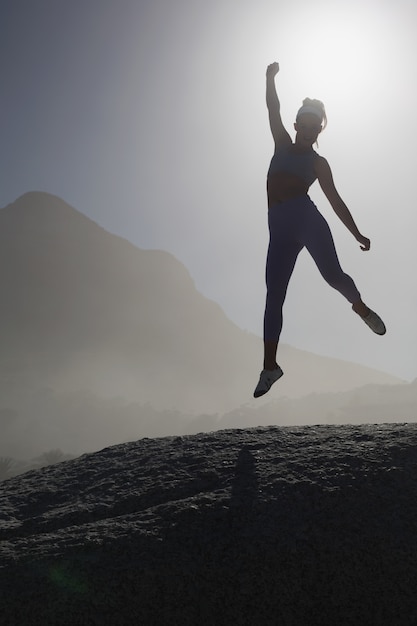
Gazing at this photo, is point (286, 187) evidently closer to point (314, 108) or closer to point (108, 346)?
point (314, 108)

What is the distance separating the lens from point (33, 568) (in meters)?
2.69

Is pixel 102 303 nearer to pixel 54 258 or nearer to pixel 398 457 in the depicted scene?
pixel 54 258

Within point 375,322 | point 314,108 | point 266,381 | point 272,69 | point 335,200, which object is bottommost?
point 266,381

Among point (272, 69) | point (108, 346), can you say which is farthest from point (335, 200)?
point (108, 346)

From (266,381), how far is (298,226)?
1435 mm

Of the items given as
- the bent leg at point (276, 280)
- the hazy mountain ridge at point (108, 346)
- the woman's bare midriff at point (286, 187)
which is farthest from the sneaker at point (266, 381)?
the hazy mountain ridge at point (108, 346)

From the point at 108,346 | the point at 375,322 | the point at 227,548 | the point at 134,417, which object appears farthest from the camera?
the point at 108,346

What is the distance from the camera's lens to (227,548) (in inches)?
109

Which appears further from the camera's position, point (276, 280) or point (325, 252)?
point (276, 280)

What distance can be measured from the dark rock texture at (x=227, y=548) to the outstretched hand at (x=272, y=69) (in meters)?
3.84

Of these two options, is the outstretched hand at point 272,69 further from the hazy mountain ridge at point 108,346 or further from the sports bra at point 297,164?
the hazy mountain ridge at point 108,346

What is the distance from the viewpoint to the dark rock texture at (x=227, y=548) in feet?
8.55

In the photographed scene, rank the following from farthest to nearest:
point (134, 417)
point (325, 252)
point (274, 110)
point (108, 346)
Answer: point (108, 346), point (134, 417), point (274, 110), point (325, 252)

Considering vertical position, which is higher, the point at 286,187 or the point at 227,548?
the point at 286,187
